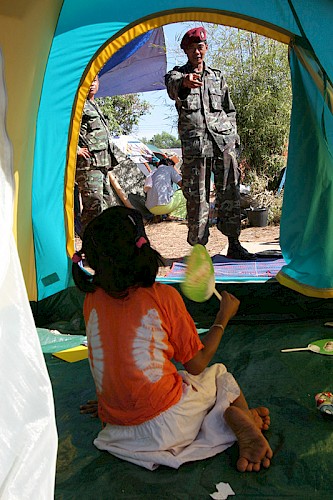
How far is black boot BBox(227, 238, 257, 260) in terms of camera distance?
4.03 m

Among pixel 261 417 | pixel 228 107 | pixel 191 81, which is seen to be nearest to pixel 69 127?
pixel 191 81

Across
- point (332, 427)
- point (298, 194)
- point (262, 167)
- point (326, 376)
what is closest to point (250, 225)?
point (262, 167)

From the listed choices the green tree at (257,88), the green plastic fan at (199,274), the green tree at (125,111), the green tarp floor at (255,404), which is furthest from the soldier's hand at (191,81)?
the green tree at (125,111)

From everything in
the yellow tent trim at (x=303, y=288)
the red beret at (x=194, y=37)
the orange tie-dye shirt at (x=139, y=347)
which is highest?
the red beret at (x=194, y=37)

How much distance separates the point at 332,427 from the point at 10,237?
4.39 feet

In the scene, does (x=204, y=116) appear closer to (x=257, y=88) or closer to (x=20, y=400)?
(x=20, y=400)

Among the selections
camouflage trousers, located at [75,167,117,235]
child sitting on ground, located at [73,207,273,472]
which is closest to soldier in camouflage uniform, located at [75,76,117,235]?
camouflage trousers, located at [75,167,117,235]

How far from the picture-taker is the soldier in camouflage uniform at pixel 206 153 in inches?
158

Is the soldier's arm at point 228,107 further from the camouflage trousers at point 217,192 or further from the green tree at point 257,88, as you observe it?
the green tree at point 257,88

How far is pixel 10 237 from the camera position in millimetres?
1035

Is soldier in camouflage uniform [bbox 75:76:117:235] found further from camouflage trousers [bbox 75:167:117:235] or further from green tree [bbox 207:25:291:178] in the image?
green tree [bbox 207:25:291:178]

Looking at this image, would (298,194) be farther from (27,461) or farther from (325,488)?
(27,461)

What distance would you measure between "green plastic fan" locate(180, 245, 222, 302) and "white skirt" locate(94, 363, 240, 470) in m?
0.26

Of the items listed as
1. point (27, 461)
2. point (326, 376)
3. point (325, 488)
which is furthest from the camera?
point (326, 376)
